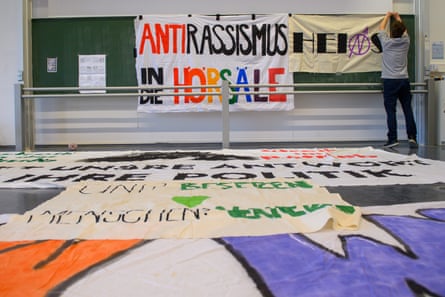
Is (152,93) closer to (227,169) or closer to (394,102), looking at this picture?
(227,169)

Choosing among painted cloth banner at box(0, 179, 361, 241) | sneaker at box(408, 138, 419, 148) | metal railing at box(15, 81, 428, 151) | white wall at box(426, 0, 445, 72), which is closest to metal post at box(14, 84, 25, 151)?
metal railing at box(15, 81, 428, 151)

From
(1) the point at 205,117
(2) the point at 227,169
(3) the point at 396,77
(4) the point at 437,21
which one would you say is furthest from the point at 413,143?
(2) the point at 227,169

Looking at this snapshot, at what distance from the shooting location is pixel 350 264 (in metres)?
0.61

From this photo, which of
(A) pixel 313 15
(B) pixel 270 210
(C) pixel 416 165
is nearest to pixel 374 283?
(B) pixel 270 210

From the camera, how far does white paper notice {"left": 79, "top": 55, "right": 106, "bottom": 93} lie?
3.71 meters

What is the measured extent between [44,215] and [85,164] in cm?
110

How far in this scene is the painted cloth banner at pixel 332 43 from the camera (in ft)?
12.0

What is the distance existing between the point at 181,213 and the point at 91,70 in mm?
3212

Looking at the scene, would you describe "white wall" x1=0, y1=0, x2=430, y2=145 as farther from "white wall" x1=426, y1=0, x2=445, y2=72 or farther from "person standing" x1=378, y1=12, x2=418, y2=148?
"person standing" x1=378, y1=12, x2=418, y2=148

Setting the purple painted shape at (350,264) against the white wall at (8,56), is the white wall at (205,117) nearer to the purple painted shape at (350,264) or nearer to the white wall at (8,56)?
the white wall at (8,56)

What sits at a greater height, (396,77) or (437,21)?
(437,21)

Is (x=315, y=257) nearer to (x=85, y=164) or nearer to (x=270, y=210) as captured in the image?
(x=270, y=210)

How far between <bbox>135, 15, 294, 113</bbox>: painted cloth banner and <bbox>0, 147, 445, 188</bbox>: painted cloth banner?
4.77 ft

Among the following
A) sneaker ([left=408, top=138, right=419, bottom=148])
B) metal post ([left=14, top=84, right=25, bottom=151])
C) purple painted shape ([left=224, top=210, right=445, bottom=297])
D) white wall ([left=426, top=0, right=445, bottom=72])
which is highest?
white wall ([left=426, top=0, right=445, bottom=72])
